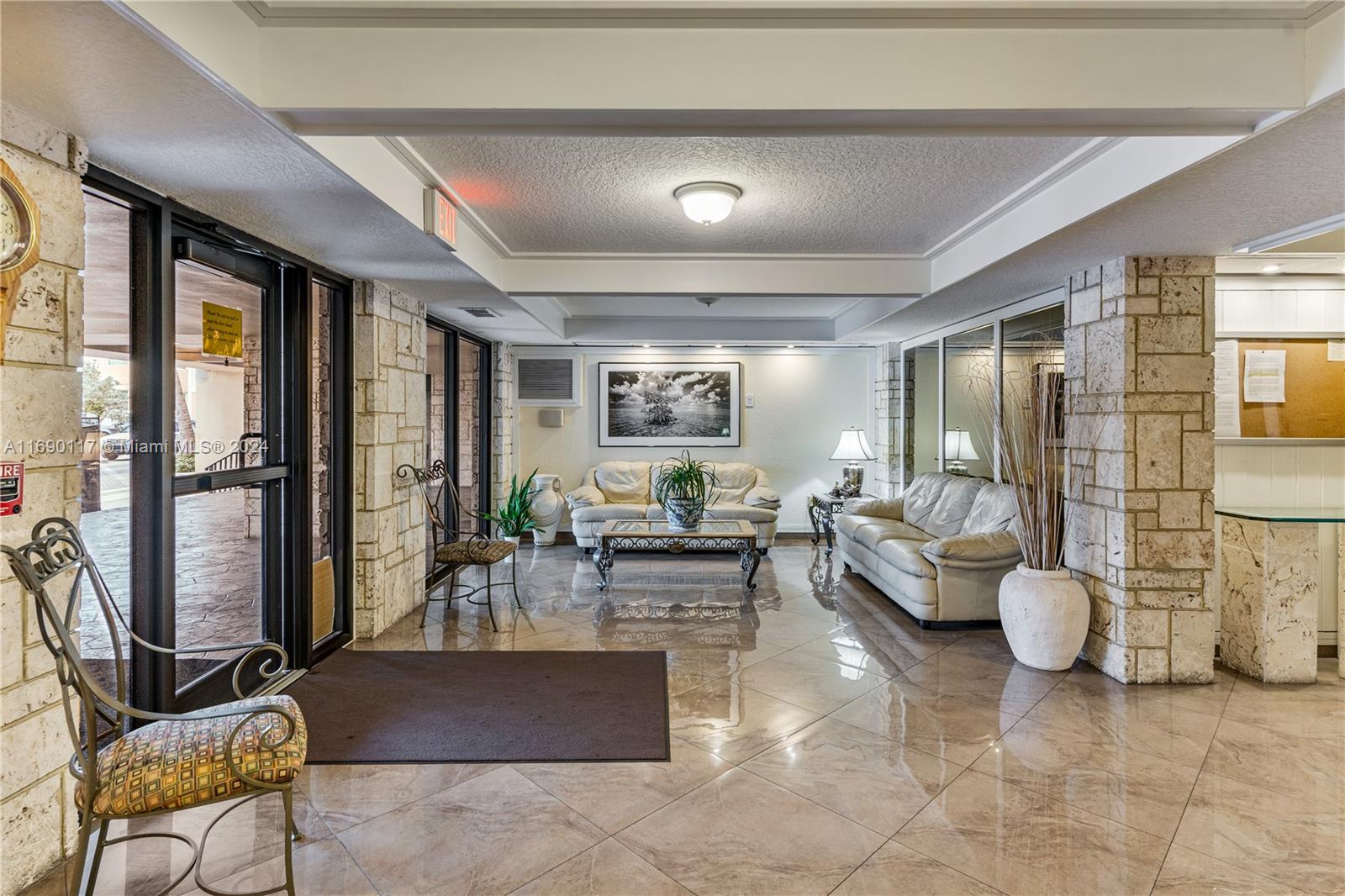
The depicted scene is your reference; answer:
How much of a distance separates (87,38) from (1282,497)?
5.56 m

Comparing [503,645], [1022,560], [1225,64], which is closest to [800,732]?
[503,645]

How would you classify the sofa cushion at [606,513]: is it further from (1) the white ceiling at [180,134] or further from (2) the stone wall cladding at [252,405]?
(1) the white ceiling at [180,134]

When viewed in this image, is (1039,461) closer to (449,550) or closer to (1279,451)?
(1279,451)

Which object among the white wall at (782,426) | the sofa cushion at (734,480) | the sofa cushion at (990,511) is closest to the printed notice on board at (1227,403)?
the sofa cushion at (990,511)

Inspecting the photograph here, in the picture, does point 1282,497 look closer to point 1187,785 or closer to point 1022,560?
point 1022,560

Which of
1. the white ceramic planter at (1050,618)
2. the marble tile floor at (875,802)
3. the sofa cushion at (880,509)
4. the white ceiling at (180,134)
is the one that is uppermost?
the white ceiling at (180,134)

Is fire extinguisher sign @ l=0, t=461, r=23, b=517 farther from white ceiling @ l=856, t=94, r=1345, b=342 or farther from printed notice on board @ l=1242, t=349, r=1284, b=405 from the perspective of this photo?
printed notice on board @ l=1242, t=349, r=1284, b=405

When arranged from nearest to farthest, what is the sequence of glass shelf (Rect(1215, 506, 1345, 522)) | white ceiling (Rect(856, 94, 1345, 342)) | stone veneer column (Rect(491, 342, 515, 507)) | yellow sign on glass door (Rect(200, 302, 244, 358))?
white ceiling (Rect(856, 94, 1345, 342)) → yellow sign on glass door (Rect(200, 302, 244, 358)) → glass shelf (Rect(1215, 506, 1345, 522)) → stone veneer column (Rect(491, 342, 515, 507))

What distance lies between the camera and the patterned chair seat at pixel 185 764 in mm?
1581

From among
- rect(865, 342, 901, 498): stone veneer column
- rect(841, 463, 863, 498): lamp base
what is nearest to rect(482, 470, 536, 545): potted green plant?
rect(841, 463, 863, 498): lamp base

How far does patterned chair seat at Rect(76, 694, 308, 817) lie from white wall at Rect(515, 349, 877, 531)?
5811mm

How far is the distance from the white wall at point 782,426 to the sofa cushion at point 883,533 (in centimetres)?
209

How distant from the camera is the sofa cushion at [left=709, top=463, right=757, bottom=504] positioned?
23.3ft

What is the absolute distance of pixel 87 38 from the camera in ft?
4.75
